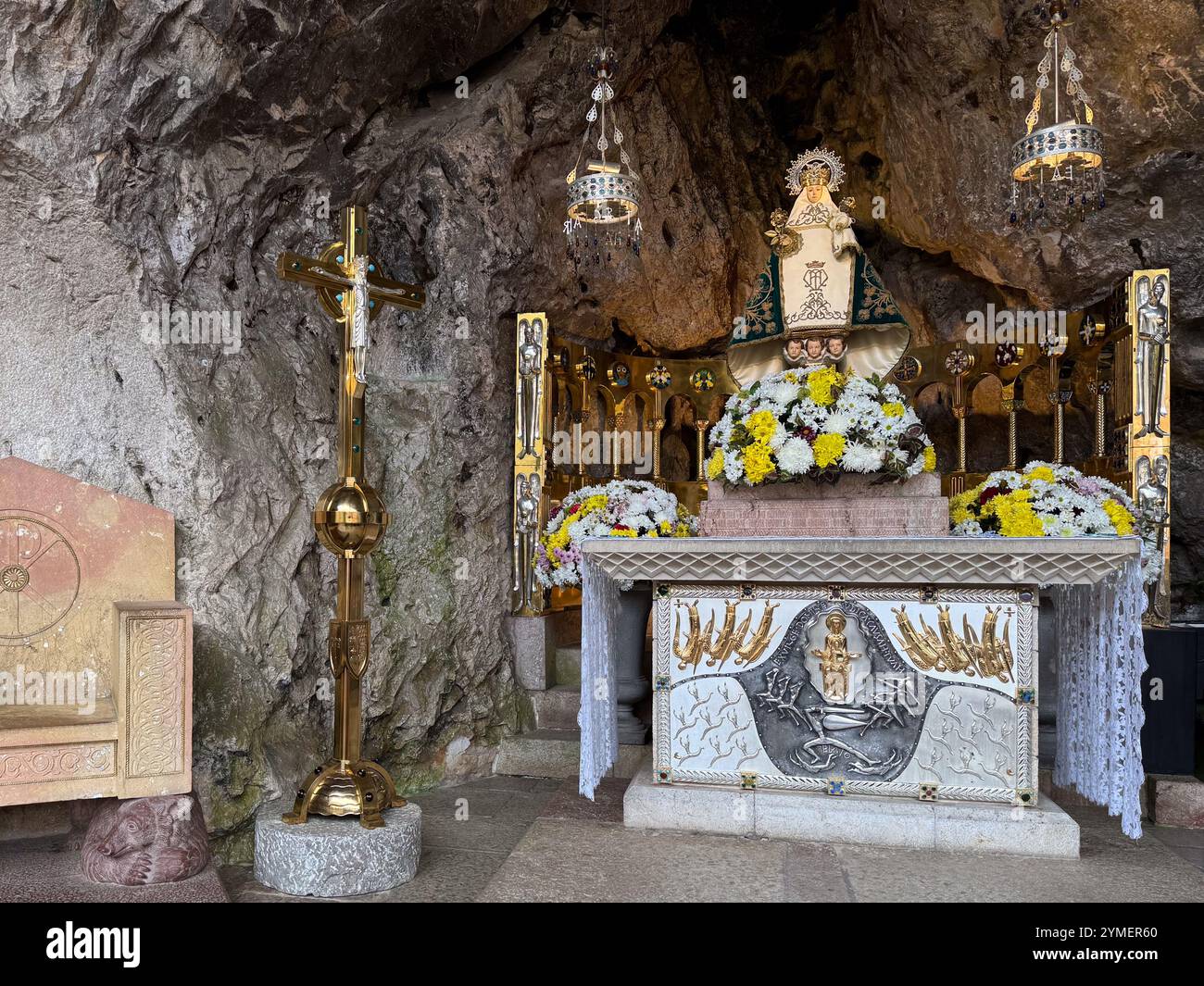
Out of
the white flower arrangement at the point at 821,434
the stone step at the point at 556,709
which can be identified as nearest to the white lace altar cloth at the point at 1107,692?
the white flower arrangement at the point at 821,434

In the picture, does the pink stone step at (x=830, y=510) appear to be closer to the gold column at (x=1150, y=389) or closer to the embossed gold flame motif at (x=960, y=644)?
the embossed gold flame motif at (x=960, y=644)

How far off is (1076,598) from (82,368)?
4.94m

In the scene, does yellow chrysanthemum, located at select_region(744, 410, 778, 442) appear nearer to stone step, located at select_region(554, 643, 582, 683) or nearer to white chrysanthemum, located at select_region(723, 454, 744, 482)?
white chrysanthemum, located at select_region(723, 454, 744, 482)

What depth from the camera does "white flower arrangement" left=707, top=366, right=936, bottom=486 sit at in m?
4.41

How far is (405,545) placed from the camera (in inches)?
214

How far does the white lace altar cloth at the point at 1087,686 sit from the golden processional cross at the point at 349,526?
42.2 inches

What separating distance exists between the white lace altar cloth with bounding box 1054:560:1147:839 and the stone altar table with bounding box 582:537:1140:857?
17 cm

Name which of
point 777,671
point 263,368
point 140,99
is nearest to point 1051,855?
point 777,671

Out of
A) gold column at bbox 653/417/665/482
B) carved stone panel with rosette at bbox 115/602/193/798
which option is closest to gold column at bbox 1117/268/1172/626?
gold column at bbox 653/417/665/482

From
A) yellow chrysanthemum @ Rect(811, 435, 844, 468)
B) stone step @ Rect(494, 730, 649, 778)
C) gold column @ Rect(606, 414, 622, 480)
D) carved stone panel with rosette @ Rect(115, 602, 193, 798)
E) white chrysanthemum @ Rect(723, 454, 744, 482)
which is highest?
gold column @ Rect(606, 414, 622, 480)

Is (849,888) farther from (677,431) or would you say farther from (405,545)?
(677,431)

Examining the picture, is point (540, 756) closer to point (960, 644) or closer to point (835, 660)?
point (835, 660)

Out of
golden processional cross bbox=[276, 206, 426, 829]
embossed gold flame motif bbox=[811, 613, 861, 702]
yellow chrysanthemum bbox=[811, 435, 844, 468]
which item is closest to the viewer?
golden processional cross bbox=[276, 206, 426, 829]

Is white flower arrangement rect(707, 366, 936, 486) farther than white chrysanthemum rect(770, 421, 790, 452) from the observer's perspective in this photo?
No
